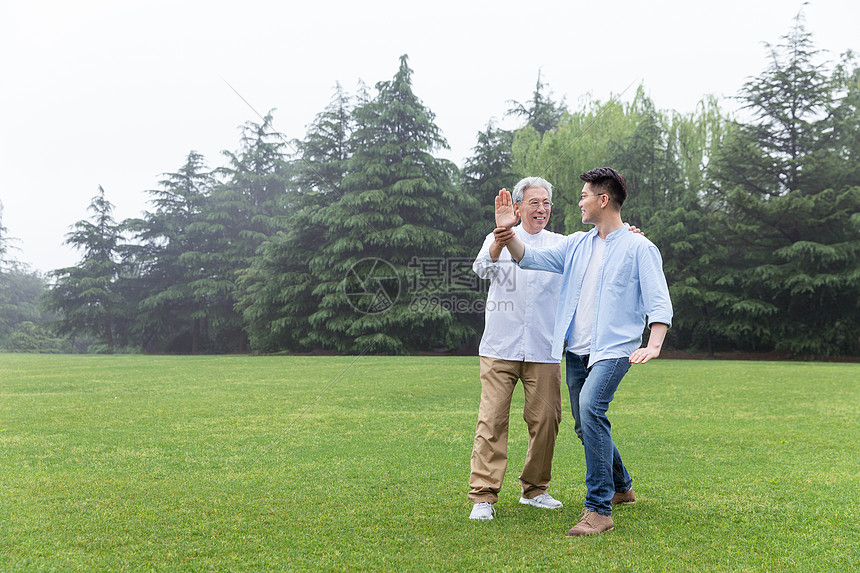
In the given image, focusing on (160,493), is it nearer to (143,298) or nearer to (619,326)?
(619,326)

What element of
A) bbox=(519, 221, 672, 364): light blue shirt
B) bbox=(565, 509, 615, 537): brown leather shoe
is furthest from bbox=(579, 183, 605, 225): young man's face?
bbox=(565, 509, 615, 537): brown leather shoe

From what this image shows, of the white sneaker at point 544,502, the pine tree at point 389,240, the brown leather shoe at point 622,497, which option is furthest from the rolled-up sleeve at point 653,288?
the pine tree at point 389,240

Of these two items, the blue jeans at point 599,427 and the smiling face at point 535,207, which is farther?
the smiling face at point 535,207

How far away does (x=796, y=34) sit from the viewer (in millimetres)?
26500

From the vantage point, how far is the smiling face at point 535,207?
13.8ft

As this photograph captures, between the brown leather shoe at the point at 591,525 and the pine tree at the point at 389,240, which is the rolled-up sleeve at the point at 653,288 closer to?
the brown leather shoe at the point at 591,525

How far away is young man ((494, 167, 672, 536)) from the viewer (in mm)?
3539

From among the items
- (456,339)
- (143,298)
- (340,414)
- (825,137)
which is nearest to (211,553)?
(340,414)

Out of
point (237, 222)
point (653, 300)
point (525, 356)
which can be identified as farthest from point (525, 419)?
point (237, 222)

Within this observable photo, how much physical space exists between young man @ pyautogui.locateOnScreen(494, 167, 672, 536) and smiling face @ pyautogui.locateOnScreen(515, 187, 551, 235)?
1.21 feet

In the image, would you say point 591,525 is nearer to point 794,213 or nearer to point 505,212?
point 505,212

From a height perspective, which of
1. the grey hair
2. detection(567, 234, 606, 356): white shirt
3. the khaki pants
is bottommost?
the khaki pants

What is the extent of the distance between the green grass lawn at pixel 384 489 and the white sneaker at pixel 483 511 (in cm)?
6

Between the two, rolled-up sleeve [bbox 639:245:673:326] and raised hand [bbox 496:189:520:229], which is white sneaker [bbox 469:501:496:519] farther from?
raised hand [bbox 496:189:520:229]
